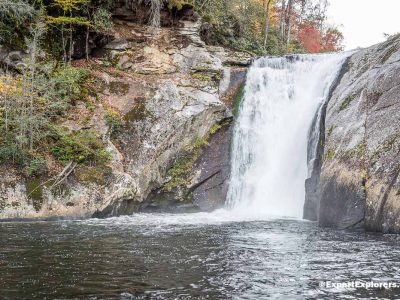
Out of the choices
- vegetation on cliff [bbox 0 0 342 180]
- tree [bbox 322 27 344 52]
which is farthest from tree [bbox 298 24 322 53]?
vegetation on cliff [bbox 0 0 342 180]

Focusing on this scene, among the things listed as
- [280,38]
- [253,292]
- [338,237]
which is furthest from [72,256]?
[280,38]

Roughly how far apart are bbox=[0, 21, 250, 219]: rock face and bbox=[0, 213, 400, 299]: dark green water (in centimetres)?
183

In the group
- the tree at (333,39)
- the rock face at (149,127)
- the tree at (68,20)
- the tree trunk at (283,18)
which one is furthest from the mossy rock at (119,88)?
the tree at (333,39)

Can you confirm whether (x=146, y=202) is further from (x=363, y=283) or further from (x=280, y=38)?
(x=280, y=38)

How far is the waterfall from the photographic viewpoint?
49.1 feet

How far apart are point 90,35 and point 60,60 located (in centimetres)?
197

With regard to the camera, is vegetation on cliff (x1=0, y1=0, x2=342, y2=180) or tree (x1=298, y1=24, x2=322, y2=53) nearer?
vegetation on cliff (x1=0, y1=0, x2=342, y2=180)

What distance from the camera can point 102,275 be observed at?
5887 mm

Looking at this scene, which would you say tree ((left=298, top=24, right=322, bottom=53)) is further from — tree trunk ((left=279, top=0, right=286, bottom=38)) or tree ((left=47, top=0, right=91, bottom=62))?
tree ((left=47, top=0, right=91, bottom=62))

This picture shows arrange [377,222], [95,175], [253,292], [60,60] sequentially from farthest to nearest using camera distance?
[60,60] < [95,175] < [377,222] < [253,292]

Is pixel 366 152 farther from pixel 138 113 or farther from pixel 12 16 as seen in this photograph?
pixel 12 16

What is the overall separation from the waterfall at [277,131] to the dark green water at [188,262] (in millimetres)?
4479

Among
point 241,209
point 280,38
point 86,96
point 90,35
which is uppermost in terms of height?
point 280,38

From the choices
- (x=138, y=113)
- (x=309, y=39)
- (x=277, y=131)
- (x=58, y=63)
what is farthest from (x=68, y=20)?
(x=309, y=39)
